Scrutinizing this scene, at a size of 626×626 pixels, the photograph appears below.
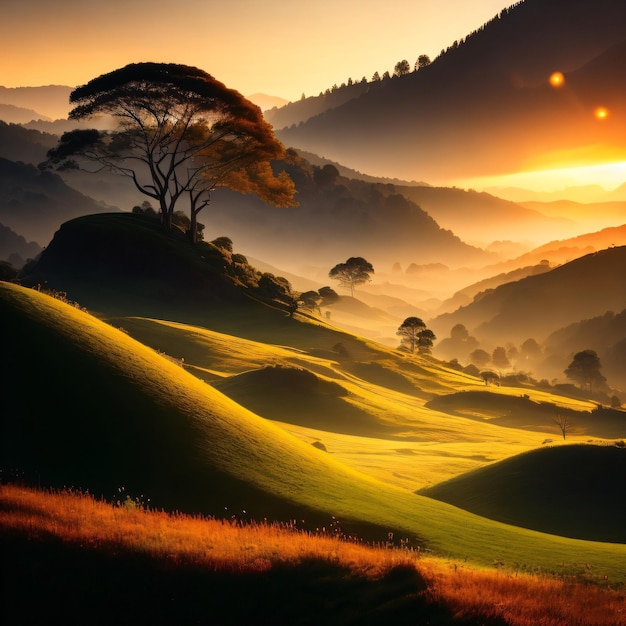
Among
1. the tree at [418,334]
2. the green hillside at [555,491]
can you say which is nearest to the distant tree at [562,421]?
the tree at [418,334]

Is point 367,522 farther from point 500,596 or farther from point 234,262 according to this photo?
point 234,262

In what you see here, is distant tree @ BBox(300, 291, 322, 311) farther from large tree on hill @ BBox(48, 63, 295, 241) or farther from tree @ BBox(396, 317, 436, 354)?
large tree on hill @ BBox(48, 63, 295, 241)

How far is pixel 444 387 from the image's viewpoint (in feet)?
360

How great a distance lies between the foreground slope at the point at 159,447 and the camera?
17.8m

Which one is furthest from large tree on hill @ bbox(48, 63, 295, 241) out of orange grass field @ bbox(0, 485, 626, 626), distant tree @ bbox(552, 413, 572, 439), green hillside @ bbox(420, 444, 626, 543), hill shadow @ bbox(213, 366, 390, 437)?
orange grass field @ bbox(0, 485, 626, 626)

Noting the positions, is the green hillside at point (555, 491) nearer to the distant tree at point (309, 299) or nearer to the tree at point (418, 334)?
the tree at point (418, 334)

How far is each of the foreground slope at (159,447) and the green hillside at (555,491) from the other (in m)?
8.00

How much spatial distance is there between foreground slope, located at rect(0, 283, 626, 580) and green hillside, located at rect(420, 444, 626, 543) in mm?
7999

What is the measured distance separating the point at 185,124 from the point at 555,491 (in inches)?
A: 3138

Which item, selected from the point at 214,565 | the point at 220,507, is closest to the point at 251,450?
the point at 220,507

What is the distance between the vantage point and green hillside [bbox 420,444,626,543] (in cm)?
3262

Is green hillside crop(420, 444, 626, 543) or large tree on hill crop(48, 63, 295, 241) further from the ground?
large tree on hill crop(48, 63, 295, 241)

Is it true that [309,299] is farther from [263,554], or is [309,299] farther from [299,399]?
[263,554]

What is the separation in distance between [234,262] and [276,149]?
24.0m
